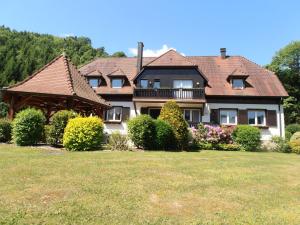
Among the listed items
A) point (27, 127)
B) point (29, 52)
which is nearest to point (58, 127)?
point (27, 127)

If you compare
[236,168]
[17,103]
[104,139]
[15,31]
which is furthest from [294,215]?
[15,31]

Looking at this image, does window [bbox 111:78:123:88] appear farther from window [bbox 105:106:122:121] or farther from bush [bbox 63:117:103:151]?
bush [bbox 63:117:103:151]

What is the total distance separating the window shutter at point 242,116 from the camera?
2847 cm

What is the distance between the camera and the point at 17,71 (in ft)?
215

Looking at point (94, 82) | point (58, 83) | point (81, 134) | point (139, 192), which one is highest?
point (94, 82)

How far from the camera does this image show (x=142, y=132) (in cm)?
1786

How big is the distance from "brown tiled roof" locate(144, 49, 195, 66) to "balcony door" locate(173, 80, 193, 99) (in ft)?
5.34

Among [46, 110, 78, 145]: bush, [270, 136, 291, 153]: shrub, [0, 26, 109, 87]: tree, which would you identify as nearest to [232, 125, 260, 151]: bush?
[270, 136, 291, 153]: shrub

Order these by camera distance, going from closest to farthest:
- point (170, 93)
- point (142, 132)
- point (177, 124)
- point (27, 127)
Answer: point (27, 127) → point (142, 132) → point (177, 124) → point (170, 93)

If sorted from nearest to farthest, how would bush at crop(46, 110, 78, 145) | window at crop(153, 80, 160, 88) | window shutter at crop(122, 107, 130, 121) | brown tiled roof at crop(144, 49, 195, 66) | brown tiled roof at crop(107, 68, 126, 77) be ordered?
bush at crop(46, 110, 78, 145) → brown tiled roof at crop(144, 49, 195, 66) → window at crop(153, 80, 160, 88) → window shutter at crop(122, 107, 130, 121) → brown tiled roof at crop(107, 68, 126, 77)

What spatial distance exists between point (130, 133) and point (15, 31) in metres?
69.7

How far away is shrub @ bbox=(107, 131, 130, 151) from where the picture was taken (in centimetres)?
1684

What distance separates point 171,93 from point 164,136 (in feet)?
35.7

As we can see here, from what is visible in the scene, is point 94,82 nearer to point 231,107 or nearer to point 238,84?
point 231,107
